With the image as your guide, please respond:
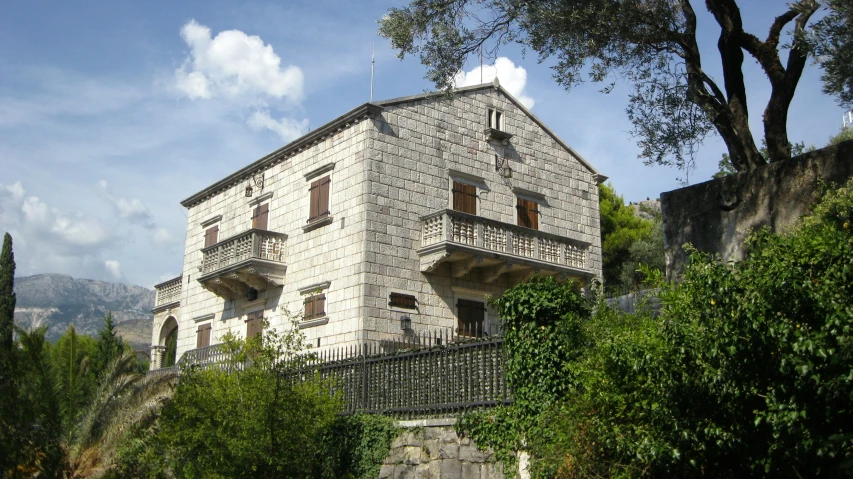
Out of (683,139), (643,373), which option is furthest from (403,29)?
(643,373)

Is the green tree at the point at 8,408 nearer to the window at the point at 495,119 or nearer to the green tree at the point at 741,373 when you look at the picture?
the green tree at the point at 741,373

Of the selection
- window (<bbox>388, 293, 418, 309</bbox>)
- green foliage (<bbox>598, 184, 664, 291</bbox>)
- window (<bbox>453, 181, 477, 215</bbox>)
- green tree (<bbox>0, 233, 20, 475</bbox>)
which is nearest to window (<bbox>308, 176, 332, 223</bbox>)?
window (<bbox>388, 293, 418, 309</bbox>)

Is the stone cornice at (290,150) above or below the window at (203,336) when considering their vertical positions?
above

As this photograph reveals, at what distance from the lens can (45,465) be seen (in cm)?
1009

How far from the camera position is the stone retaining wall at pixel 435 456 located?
10250 millimetres

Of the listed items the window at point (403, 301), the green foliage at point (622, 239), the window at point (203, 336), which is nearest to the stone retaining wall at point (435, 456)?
the window at point (403, 301)

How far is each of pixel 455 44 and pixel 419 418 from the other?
20.0 feet

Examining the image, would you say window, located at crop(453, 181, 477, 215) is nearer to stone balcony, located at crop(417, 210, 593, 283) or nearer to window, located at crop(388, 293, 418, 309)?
stone balcony, located at crop(417, 210, 593, 283)

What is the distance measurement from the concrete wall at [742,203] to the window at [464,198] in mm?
11294

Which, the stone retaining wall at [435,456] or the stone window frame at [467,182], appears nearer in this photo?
the stone retaining wall at [435,456]

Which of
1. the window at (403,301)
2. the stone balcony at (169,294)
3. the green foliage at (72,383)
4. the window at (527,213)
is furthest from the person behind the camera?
the stone balcony at (169,294)

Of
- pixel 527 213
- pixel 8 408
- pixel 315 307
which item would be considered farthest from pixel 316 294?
pixel 8 408

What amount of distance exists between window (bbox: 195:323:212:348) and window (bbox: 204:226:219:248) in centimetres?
287

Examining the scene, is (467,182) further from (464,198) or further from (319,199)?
(319,199)
